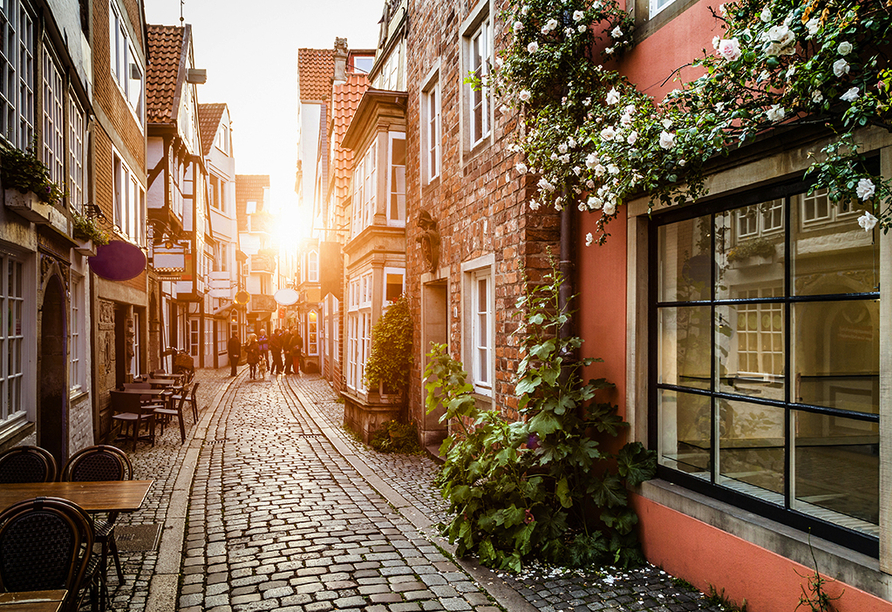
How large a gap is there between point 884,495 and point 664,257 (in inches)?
87.7

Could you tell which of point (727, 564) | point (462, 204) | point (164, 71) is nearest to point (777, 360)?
point (727, 564)

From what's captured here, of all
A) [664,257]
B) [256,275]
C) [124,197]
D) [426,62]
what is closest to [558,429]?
[664,257]

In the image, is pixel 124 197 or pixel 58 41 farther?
pixel 124 197

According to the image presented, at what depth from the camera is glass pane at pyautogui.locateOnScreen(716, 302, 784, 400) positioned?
12.3 ft

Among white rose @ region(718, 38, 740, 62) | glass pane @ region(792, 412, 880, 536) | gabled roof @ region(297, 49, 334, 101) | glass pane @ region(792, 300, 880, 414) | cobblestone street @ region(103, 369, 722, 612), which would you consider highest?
gabled roof @ region(297, 49, 334, 101)

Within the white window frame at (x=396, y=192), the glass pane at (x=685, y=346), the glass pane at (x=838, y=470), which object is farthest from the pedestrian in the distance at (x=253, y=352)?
the glass pane at (x=838, y=470)

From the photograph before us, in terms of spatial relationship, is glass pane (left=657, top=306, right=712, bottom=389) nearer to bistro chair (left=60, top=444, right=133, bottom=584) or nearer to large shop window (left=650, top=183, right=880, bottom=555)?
large shop window (left=650, top=183, right=880, bottom=555)

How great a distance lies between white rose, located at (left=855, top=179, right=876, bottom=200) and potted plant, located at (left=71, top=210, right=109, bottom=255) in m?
8.44

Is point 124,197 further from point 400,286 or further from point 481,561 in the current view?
point 481,561

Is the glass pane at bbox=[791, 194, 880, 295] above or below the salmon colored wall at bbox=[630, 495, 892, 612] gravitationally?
above

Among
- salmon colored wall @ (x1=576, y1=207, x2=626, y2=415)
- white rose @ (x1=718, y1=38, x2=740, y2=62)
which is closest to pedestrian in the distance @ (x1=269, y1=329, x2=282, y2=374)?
salmon colored wall @ (x1=576, y1=207, x2=626, y2=415)

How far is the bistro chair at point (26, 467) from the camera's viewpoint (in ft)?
15.5

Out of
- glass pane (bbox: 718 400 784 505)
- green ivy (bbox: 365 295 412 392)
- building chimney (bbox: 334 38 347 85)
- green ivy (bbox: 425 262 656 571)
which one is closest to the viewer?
glass pane (bbox: 718 400 784 505)

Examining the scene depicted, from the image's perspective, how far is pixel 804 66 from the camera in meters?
2.79
